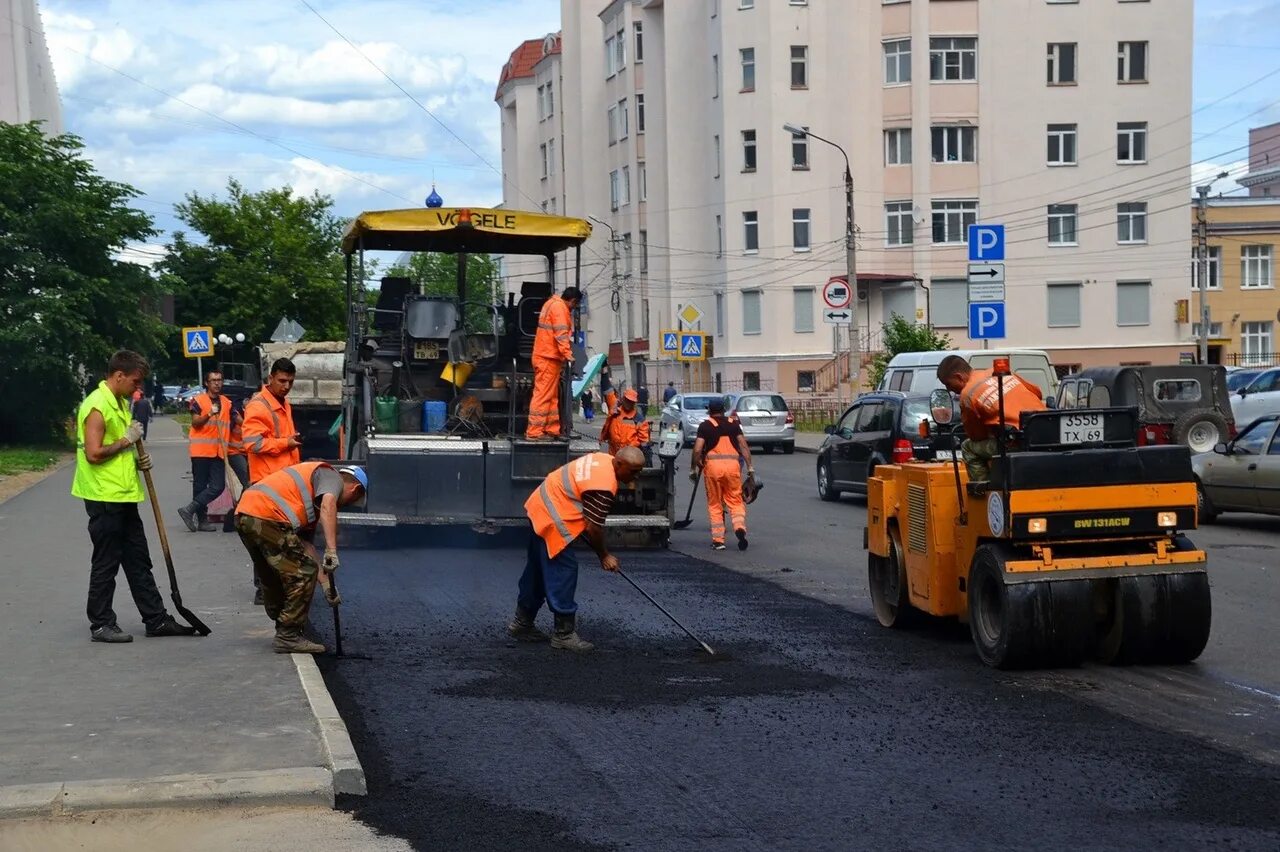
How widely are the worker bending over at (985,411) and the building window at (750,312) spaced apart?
1755 inches

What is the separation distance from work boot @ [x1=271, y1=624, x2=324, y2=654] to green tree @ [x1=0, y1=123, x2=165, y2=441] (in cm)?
2683

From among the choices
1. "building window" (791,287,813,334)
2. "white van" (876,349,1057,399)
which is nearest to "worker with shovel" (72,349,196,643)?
"white van" (876,349,1057,399)

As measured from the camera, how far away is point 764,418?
36125mm

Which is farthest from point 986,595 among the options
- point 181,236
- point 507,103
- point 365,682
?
point 507,103

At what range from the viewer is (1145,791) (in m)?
6.21

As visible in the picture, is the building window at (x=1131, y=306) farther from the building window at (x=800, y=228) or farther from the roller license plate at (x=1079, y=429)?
the roller license plate at (x=1079, y=429)

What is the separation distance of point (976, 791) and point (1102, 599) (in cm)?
305

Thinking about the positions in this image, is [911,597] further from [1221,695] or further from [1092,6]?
A: [1092,6]

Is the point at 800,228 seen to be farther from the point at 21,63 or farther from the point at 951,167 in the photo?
the point at 21,63

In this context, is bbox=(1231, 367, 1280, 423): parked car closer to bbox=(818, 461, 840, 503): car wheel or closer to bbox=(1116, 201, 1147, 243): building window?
bbox=(818, 461, 840, 503): car wheel

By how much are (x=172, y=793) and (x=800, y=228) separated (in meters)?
48.5

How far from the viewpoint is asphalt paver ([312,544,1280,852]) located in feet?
18.9

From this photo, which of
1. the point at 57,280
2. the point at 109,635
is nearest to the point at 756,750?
the point at 109,635

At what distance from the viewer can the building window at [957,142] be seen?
53.2 metres
